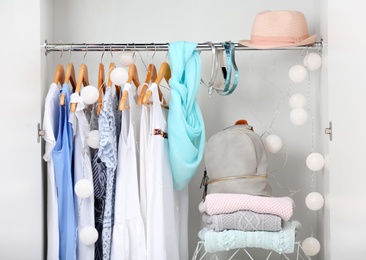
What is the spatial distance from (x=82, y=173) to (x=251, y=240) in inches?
30.0

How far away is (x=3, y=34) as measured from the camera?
2.75 metres

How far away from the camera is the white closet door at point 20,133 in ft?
8.93

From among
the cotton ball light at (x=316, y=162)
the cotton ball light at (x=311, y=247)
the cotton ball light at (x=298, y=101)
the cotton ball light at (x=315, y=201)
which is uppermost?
the cotton ball light at (x=298, y=101)

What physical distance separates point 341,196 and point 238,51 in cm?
108

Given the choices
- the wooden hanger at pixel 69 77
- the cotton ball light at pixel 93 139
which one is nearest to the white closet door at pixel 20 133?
the wooden hanger at pixel 69 77

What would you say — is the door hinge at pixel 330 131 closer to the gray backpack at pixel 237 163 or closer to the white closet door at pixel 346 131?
the white closet door at pixel 346 131

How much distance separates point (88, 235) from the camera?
299 cm

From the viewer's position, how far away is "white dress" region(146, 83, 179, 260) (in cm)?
304

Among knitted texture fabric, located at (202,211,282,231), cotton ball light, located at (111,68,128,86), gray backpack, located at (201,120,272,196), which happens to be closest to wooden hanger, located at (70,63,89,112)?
cotton ball light, located at (111,68,128,86)

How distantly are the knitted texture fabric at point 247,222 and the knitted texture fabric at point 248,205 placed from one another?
20 millimetres

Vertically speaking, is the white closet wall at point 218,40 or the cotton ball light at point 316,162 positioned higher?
the white closet wall at point 218,40

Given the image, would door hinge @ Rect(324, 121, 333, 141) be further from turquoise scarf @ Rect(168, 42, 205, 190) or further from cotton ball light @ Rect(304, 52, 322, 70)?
turquoise scarf @ Rect(168, 42, 205, 190)

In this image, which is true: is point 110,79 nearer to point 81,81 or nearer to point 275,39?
point 81,81

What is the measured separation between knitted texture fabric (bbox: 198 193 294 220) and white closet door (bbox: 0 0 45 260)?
0.71m
